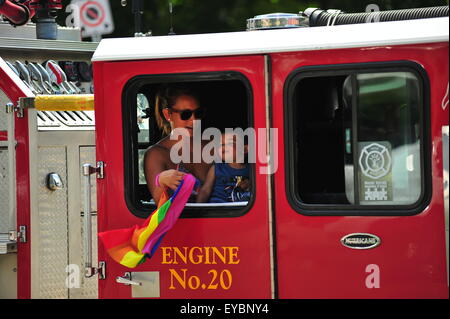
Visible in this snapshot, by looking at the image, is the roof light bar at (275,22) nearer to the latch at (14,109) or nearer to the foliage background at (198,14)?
the latch at (14,109)

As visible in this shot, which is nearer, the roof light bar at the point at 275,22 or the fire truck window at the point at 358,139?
the fire truck window at the point at 358,139

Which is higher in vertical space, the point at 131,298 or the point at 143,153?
the point at 143,153

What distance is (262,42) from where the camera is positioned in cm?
532

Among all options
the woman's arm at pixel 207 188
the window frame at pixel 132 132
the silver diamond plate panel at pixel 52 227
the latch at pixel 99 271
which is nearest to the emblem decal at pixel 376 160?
the window frame at pixel 132 132

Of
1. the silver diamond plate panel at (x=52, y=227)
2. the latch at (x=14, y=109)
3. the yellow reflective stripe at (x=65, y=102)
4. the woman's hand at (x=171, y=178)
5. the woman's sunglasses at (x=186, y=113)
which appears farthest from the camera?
the silver diamond plate panel at (x=52, y=227)

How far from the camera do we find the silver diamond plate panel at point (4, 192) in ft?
21.3

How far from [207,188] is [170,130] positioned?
0.39 metres

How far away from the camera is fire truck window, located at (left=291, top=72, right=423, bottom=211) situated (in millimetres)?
5090

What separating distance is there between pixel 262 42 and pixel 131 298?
1554 mm

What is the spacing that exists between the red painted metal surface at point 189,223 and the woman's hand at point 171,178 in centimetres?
20

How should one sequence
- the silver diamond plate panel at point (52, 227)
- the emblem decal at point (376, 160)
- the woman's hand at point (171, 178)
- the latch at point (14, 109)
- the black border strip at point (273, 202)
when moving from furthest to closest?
the silver diamond plate panel at point (52, 227) → the latch at point (14, 109) → the woman's hand at point (171, 178) → the black border strip at point (273, 202) → the emblem decal at point (376, 160)
